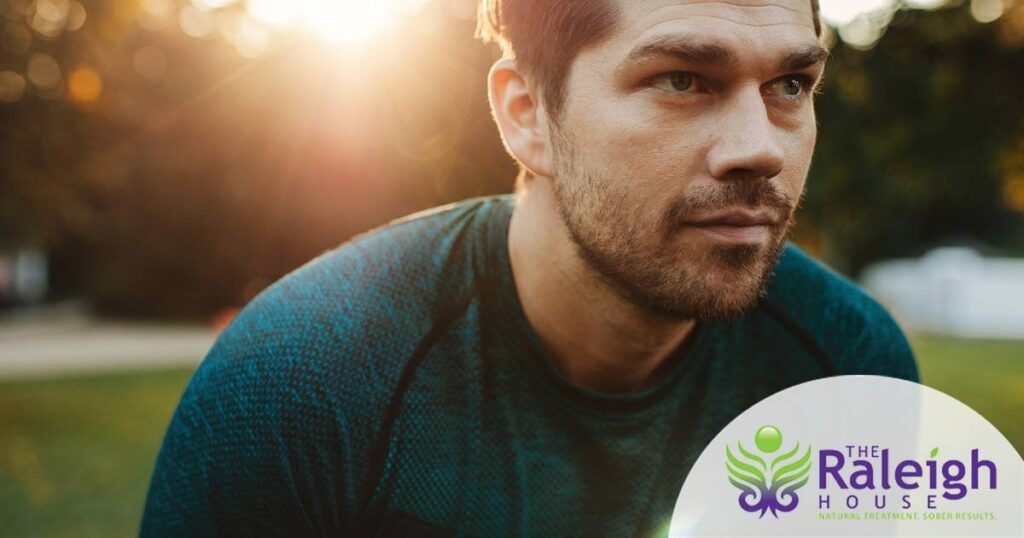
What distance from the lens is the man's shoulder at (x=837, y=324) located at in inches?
104

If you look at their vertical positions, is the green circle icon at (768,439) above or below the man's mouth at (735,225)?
below

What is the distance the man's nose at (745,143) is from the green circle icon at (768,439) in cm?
75

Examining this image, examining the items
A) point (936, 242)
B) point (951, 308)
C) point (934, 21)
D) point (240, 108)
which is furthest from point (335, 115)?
point (936, 242)

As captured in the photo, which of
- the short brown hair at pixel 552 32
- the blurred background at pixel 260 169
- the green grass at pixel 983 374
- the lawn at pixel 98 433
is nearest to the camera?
the short brown hair at pixel 552 32

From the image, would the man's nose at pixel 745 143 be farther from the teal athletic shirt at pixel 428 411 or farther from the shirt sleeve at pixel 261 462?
the shirt sleeve at pixel 261 462

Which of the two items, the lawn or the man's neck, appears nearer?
the man's neck

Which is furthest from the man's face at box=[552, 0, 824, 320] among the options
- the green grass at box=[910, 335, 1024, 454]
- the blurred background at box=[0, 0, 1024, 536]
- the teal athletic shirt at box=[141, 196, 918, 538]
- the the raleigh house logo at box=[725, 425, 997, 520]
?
the green grass at box=[910, 335, 1024, 454]

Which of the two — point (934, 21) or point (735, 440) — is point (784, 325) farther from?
point (934, 21)

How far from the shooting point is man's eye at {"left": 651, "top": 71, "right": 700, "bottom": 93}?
217 cm

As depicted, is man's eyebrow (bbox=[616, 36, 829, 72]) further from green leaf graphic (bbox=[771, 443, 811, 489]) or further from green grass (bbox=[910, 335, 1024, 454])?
green grass (bbox=[910, 335, 1024, 454])

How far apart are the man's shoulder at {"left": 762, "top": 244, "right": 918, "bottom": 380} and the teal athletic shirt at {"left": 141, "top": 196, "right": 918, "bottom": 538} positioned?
1cm

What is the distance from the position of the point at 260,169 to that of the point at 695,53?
69.1 ft

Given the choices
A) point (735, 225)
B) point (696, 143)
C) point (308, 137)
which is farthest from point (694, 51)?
point (308, 137)

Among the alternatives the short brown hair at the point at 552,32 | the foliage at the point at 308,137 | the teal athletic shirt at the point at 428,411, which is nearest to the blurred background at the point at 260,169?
the foliage at the point at 308,137
